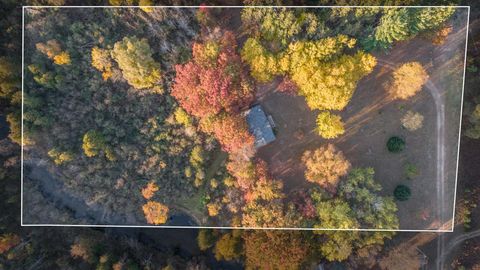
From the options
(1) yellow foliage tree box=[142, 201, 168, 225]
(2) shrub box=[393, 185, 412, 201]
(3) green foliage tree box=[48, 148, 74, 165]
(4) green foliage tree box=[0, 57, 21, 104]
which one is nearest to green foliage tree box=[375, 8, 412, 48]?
(2) shrub box=[393, 185, 412, 201]

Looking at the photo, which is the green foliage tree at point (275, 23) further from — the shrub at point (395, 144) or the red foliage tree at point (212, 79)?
the shrub at point (395, 144)

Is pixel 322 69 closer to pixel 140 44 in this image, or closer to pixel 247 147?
pixel 247 147

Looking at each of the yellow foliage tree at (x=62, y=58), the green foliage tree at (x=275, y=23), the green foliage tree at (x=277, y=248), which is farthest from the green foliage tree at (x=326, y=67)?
the yellow foliage tree at (x=62, y=58)

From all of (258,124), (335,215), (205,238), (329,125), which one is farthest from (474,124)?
(205,238)

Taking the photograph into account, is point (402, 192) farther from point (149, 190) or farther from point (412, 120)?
point (149, 190)

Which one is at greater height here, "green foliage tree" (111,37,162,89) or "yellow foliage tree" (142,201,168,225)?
"green foliage tree" (111,37,162,89)

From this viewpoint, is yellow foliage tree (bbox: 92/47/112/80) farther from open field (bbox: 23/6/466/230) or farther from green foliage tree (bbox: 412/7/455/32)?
green foliage tree (bbox: 412/7/455/32)

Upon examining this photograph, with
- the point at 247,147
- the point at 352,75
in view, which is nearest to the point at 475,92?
the point at 352,75
